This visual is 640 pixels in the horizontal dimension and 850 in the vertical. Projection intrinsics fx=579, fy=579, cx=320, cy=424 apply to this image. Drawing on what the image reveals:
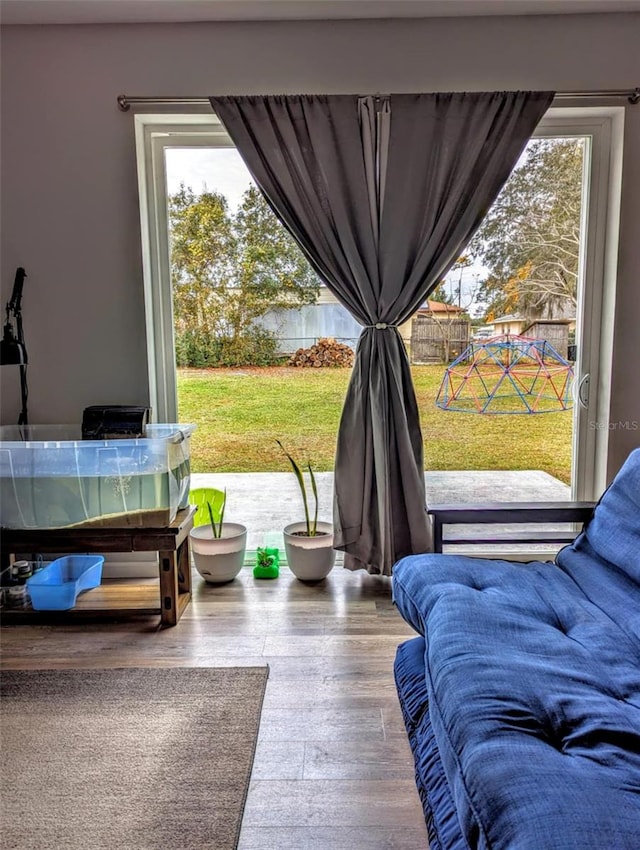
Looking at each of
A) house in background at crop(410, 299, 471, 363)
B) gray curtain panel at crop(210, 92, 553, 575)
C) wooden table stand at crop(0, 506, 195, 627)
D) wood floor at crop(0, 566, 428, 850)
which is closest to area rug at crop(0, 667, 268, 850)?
wood floor at crop(0, 566, 428, 850)

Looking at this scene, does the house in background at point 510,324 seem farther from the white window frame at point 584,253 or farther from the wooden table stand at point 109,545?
the wooden table stand at point 109,545

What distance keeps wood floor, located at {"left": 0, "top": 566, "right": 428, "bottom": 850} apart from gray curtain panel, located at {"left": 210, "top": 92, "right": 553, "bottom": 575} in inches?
15.0

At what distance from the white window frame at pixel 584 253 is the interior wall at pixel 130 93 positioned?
0.17 ft

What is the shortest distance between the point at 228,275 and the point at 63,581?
1.60m

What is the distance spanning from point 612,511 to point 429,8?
2.15 meters

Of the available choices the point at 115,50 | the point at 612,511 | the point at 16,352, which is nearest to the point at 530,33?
the point at 115,50

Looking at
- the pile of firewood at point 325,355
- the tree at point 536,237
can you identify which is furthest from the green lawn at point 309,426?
the tree at point 536,237

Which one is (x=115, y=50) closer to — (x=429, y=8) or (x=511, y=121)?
(x=429, y=8)

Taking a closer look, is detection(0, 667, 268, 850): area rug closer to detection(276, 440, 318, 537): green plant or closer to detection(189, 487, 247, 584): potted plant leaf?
detection(189, 487, 247, 584): potted plant leaf

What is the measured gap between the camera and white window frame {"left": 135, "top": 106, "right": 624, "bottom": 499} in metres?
2.63

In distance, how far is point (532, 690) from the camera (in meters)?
1.16

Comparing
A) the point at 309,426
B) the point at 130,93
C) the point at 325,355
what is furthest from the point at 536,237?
the point at 130,93

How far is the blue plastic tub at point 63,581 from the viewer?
241 cm

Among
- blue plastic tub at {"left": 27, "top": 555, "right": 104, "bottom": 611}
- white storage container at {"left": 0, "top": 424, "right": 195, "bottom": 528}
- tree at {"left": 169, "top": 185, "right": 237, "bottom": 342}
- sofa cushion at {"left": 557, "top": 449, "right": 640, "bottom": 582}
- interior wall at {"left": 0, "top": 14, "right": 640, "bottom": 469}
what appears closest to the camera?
sofa cushion at {"left": 557, "top": 449, "right": 640, "bottom": 582}
